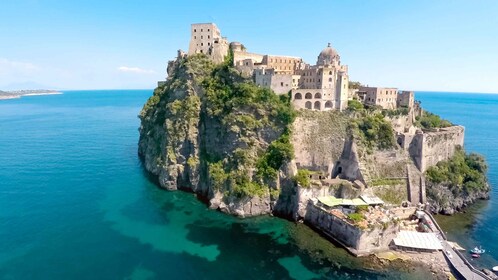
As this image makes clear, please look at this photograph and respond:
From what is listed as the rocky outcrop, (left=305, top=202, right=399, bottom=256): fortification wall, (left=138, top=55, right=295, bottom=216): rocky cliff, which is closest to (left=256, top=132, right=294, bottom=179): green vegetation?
(left=138, top=55, right=295, bottom=216): rocky cliff

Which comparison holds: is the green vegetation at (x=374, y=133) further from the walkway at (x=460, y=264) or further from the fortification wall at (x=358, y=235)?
the walkway at (x=460, y=264)

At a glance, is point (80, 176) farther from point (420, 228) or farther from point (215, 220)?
point (420, 228)

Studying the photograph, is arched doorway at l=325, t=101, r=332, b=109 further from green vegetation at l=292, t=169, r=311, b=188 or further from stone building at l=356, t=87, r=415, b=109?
green vegetation at l=292, t=169, r=311, b=188

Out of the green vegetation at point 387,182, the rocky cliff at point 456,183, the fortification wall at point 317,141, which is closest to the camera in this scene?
the green vegetation at point 387,182

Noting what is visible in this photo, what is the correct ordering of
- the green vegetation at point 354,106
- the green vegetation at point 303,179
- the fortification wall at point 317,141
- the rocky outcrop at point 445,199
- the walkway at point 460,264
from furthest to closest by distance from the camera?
the green vegetation at point 354,106
the fortification wall at point 317,141
the rocky outcrop at point 445,199
the green vegetation at point 303,179
the walkway at point 460,264

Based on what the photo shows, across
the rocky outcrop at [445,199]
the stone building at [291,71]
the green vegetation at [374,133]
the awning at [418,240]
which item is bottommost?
the awning at [418,240]

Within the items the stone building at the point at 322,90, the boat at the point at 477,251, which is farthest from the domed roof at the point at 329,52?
the boat at the point at 477,251

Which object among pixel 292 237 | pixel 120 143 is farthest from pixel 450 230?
pixel 120 143

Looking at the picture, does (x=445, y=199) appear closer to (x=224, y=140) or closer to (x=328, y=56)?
(x=328, y=56)
